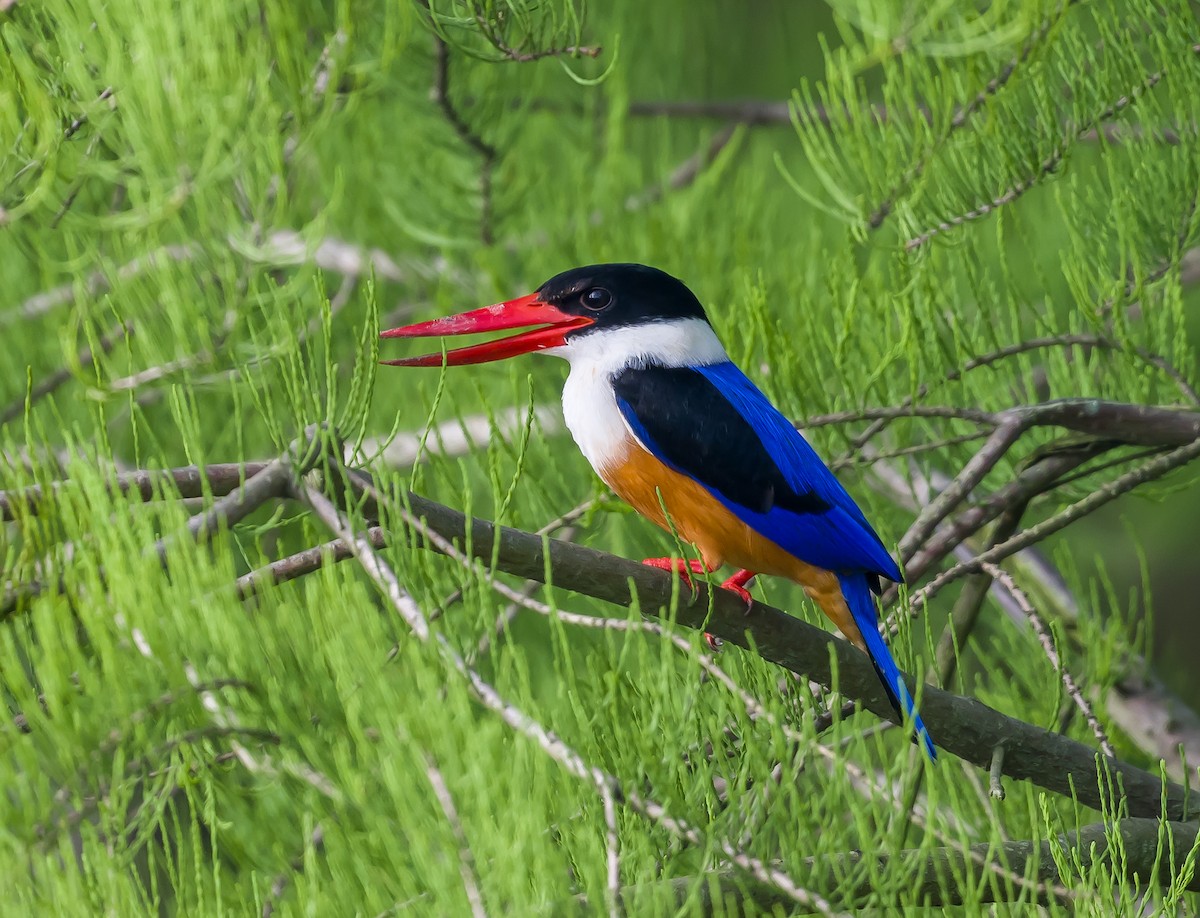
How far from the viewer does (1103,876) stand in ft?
2.96

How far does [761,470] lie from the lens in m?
1.56

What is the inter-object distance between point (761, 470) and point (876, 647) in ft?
0.84

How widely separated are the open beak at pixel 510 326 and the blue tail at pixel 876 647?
49 cm

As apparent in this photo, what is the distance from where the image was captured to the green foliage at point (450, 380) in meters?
0.74

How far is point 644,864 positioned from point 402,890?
18cm

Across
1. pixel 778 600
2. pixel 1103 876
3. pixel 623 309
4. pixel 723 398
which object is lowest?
pixel 778 600

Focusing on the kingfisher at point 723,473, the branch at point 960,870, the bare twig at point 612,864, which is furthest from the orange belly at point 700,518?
the bare twig at point 612,864

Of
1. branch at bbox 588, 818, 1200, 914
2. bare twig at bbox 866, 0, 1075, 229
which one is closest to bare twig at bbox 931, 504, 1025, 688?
branch at bbox 588, 818, 1200, 914

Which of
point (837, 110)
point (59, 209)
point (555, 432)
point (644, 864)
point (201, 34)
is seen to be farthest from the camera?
point (555, 432)

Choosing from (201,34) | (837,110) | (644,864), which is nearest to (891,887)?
(644,864)

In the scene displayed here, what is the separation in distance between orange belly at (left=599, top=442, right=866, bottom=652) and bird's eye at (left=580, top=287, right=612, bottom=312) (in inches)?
9.9

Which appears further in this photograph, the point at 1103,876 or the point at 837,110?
the point at 837,110

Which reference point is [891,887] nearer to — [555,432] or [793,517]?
[793,517]

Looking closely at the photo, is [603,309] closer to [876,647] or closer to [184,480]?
[876,647]
